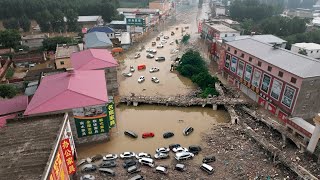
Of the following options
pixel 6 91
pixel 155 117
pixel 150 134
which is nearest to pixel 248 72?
pixel 155 117

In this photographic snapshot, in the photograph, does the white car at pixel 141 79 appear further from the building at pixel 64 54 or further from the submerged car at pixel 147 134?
the submerged car at pixel 147 134

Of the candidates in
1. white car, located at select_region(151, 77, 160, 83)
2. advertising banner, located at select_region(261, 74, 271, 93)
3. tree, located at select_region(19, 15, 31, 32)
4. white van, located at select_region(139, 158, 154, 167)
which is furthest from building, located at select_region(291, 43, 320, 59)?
tree, located at select_region(19, 15, 31, 32)

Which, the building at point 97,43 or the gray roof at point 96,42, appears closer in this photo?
the building at point 97,43

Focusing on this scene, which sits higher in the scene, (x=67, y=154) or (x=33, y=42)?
(x=33, y=42)

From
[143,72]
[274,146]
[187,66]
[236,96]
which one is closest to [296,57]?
[236,96]

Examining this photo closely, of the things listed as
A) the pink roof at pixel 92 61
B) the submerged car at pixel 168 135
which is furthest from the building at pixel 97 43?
the submerged car at pixel 168 135

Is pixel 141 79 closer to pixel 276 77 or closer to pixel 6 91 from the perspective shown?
pixel 6 91
